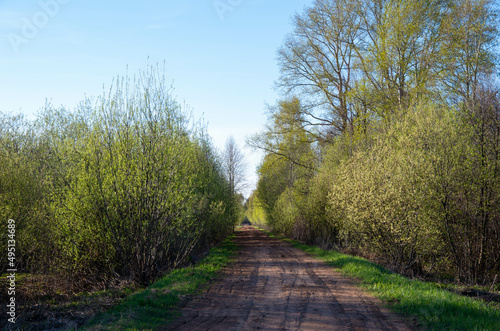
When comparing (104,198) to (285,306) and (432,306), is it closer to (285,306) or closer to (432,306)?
(285,306)

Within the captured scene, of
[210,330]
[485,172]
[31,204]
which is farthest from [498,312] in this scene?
[31,204]

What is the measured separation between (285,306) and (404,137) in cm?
914

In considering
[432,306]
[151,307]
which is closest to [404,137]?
[432,306]

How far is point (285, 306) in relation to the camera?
24.7 ft

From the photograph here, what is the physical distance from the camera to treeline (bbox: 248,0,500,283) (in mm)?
11789

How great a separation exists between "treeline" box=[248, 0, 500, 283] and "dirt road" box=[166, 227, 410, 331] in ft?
Answer: 13.2

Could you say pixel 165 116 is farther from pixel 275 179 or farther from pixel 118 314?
pixel 275 179

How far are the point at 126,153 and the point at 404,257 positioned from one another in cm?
1141

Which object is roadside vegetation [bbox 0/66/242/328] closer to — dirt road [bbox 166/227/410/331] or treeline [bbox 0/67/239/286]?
treeline [bbox 0/67/239/286]

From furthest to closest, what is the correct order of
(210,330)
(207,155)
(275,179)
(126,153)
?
1. (275,179)
2. (207,155)
3. (126,153)
4. (210,330)

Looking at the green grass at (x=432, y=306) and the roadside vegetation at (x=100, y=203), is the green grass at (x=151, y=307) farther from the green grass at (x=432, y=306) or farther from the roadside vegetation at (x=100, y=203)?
the green grass at (x=432, y=306)

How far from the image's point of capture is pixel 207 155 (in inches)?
900

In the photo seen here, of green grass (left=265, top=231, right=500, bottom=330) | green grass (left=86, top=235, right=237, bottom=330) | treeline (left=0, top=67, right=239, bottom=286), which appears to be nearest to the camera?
green grass (left=265, top=231, right=500, bottom=330)

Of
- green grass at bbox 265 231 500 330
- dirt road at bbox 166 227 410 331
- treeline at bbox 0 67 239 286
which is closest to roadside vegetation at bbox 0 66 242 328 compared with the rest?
treeline at bbox 0 67 239 286
